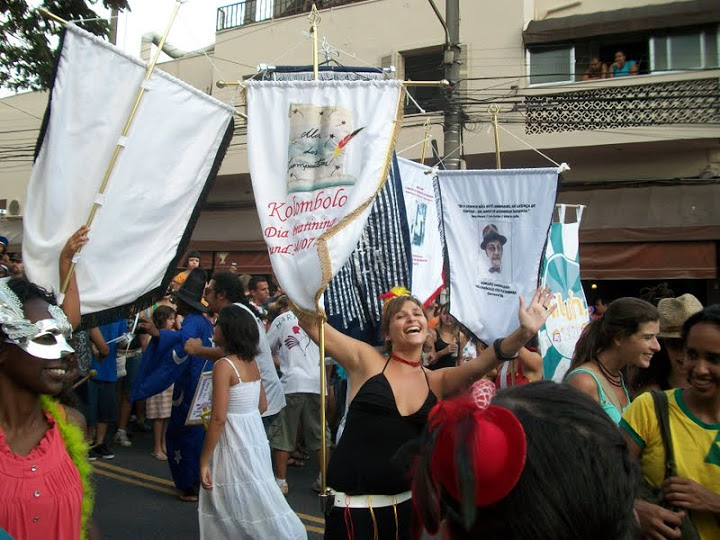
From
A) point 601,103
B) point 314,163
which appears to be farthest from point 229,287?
point 601,103

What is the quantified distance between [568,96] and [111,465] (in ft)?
37.6

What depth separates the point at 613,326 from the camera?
3.29 m

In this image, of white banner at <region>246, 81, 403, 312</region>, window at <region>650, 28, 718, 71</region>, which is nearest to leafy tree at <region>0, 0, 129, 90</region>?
white banner at <region>246, 81, 403, 312</region>

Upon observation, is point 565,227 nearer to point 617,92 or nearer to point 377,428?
point 377,428

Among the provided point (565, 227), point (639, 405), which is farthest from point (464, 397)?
point (565, 227)

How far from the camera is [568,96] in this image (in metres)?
14.1

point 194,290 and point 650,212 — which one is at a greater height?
point 650,212

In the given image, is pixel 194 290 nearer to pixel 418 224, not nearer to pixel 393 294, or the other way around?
pixel 418 224

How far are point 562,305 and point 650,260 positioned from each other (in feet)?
26.8

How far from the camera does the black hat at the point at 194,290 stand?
21.5 ft

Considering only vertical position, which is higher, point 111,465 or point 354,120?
point 354,120

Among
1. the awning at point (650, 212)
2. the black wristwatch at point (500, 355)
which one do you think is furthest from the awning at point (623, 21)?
the black wristwatch at point (500, 355)

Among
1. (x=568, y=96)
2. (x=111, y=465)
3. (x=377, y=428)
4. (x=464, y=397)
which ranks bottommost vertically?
(x=111, y=465)

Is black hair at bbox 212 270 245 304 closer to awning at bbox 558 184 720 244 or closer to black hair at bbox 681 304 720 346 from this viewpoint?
black hair at bbox 681 304 720 346
